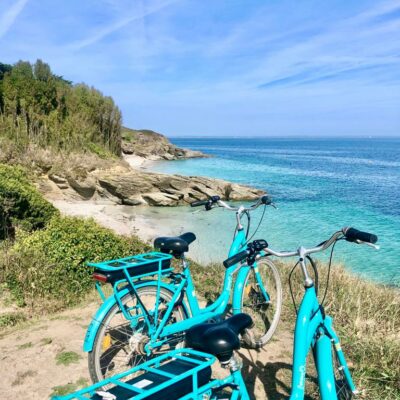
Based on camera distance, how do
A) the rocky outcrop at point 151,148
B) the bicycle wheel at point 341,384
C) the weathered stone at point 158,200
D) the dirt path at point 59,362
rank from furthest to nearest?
the rocky outcrop at point 151,148
the weathered stone at point 158,200
the dirt path at point 59,362
the bicycle wheel at point 341,384

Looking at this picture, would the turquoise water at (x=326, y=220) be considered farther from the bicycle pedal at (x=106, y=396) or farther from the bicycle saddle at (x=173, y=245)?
the bicycle pedal at (x=106, y=396)

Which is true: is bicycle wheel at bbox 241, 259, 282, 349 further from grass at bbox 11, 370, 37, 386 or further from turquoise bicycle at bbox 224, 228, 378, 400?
grass at bbox 11, 370, 37, 386

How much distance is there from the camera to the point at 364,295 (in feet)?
18.3

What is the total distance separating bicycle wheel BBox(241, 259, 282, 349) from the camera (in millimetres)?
4117

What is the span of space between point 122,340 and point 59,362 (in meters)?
0.95

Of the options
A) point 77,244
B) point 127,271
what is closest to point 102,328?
point 127,271

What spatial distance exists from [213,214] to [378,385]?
577 inches

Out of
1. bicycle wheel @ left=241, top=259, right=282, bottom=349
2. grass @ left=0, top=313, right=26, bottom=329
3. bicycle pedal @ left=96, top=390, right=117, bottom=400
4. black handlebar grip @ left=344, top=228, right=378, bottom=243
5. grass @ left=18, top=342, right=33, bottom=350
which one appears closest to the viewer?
bicycle pedal @ left=96, top=390, right=117, bottom=400

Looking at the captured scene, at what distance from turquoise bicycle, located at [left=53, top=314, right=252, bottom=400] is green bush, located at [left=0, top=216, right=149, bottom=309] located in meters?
3.62

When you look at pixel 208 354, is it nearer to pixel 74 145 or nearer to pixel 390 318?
pixel 390 318

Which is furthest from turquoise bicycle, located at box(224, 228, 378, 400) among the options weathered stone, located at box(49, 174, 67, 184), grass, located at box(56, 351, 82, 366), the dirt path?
weathered stone, located at box(49, 174, 67, 184)

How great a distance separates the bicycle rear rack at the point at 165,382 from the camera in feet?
5.16

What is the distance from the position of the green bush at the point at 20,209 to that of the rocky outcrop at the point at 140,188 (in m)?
11.1

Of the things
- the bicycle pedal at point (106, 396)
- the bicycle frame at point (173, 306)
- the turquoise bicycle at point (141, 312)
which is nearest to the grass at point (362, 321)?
the bicycle frame at point (173, 306)
